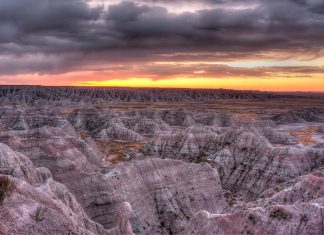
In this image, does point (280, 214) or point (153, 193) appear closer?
point (280, 214)

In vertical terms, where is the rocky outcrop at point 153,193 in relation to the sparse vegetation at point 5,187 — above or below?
below

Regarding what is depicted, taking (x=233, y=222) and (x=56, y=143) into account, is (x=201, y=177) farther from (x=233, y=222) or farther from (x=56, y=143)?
(x=233, y=222)

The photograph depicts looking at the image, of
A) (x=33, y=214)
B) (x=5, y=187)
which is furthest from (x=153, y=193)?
(x=5, y=187)

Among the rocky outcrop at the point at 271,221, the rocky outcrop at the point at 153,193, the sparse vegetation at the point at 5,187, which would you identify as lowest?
the rocky outcrop at the point at 153,193

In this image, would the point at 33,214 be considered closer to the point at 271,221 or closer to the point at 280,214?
the point at 271,221

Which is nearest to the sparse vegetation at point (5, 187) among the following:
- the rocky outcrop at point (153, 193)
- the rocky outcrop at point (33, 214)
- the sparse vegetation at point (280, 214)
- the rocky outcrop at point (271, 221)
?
the rocky outcrop at point (33, 214)

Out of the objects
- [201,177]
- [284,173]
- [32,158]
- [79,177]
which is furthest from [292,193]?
[32,158]

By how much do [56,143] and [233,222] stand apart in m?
31.1

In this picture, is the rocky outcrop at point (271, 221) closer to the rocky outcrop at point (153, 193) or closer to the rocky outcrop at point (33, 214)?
the rocky outcrop at point (33, 214)

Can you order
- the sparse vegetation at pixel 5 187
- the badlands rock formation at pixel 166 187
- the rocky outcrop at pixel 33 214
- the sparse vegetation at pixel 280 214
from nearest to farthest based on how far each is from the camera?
the rocky outcrop at pixel 33 214 < the sparse vegetation at pixel 5 187 < the badlands rock formation at pixel 166 187 < the sparse vegetation at pixel 280 214

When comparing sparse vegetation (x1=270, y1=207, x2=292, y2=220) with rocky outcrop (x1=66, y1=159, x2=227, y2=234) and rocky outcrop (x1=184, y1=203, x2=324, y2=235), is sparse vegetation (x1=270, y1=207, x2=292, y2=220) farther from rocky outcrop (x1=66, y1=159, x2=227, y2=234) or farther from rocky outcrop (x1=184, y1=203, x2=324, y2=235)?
rocky outcrop (x1=66, y1=159, x2=227, y2=234)

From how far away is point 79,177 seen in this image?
129 ft

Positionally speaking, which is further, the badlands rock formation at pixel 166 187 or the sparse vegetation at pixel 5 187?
the badlands rock formation at pixel 166 187

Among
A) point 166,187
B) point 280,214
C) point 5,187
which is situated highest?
point 5,187
